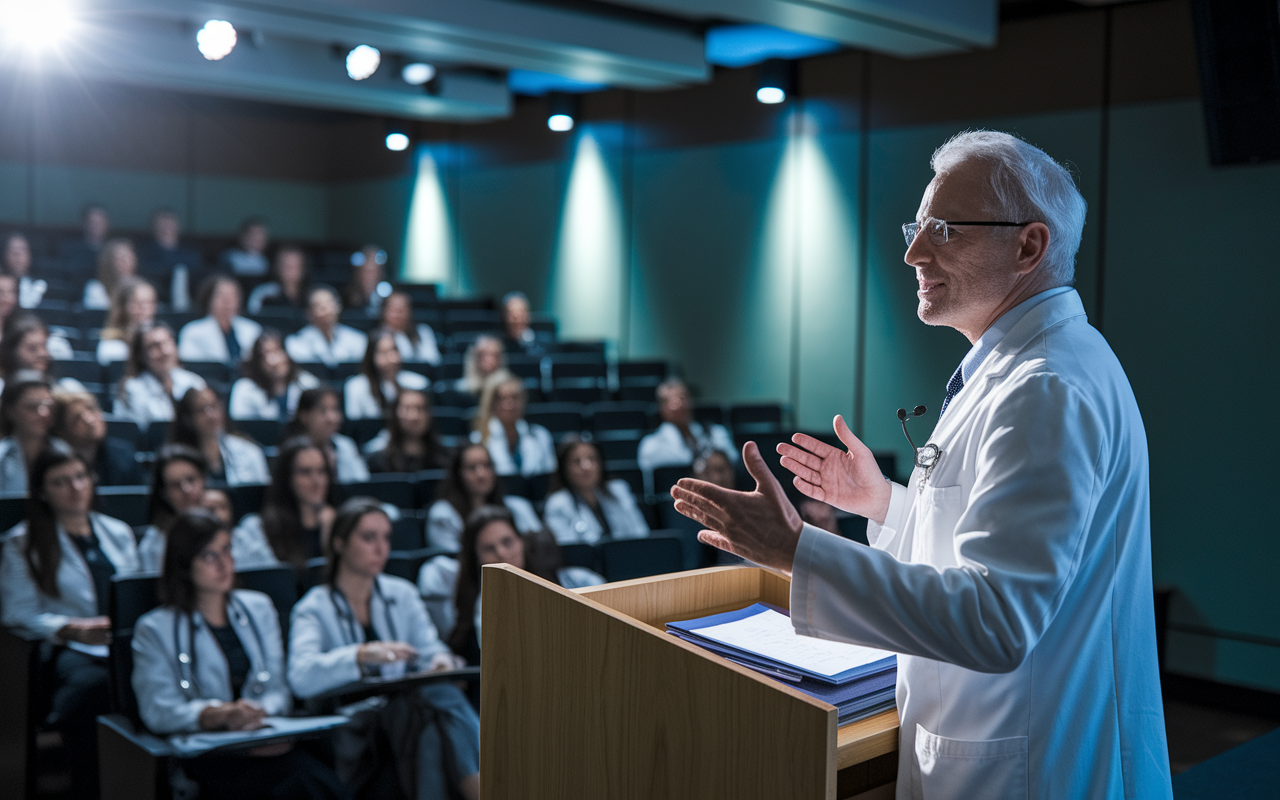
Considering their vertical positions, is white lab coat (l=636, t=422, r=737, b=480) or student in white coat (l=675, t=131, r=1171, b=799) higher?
student in white coat (l=675, t=131, r=1171, b=799)

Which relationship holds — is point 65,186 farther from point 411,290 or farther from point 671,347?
point 671,347

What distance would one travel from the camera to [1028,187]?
3.49 feet

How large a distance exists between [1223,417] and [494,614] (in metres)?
4.04

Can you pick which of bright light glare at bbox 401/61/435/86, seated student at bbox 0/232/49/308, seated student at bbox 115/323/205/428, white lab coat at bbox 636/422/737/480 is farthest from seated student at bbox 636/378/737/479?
seated student at bbox 0/232/49/308

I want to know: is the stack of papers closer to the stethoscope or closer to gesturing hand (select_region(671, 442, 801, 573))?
gesturing hand (select_region(671, 442, 801, 573))

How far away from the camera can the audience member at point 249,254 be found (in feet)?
25.5

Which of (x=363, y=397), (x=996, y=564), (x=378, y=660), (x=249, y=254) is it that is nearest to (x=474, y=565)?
(x=378, y=660)

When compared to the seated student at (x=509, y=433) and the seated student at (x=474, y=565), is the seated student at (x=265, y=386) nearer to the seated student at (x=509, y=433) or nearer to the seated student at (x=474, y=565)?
the seated student at (x=509, y=433)

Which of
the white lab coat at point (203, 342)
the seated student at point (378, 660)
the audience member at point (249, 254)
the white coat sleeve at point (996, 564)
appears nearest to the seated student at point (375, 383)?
the white lab coat at point (203, 342)

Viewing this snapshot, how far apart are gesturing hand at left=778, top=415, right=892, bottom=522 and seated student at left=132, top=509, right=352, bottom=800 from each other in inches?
61.0

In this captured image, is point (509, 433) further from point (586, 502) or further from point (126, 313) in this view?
A: point (126, 313)

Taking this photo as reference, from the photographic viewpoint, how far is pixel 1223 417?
4.37 metres

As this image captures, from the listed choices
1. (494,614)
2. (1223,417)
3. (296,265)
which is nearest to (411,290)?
(296,265)

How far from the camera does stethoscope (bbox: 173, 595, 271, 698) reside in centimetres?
258
